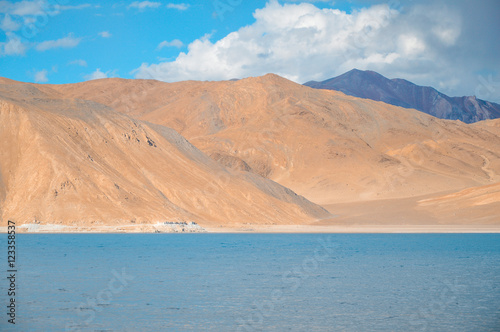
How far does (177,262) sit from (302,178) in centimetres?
9680

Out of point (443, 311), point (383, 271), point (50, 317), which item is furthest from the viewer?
point (383, 271)

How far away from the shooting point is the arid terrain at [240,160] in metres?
71.1

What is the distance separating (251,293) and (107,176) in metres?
51.1

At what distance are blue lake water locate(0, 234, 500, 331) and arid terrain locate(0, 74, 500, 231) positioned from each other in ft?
89.4

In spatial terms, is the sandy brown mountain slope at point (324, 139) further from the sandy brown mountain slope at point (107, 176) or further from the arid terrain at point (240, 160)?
the sandy brown mountain slope at point (107, 176)

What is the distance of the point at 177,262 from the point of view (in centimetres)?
4000

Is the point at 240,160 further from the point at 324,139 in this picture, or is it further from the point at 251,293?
the point at 251,293

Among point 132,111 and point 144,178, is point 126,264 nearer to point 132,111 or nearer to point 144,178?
point 144,178

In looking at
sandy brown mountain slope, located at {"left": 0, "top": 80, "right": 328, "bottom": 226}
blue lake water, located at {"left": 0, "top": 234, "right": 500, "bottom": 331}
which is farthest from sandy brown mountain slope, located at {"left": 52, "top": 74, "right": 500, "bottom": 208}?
blue lake water, located at {"left": 0, "top": 234, "right": 500, "bottom": 331}

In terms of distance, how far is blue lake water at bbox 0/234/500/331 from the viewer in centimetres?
2039

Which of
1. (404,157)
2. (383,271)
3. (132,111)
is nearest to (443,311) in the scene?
A: (383,271)

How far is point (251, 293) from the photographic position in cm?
2636

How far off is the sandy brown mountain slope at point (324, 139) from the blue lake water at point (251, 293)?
85.4 meters

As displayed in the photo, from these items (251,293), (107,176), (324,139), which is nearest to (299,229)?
(107,176)
